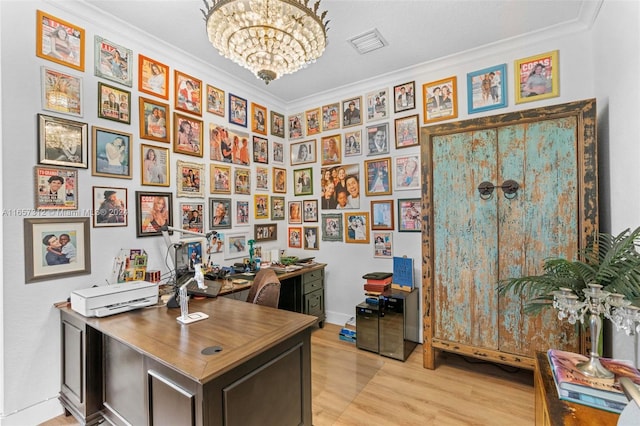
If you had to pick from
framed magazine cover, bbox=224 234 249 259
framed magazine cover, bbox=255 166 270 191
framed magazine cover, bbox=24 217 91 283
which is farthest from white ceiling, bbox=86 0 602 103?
framed magazine cover, bbox=224 234 249 259

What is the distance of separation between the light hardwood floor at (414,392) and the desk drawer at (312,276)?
0.82 m

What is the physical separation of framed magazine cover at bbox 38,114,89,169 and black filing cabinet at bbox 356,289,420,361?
2.86m

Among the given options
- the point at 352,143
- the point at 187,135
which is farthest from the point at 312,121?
the point at 187,135

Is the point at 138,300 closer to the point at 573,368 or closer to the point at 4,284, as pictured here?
the point at 4,284

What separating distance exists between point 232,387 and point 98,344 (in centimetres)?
123

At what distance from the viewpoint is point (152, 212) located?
2.68 meters

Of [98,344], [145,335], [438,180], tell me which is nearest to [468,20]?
[438,180]

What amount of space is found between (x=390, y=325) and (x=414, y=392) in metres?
0.67

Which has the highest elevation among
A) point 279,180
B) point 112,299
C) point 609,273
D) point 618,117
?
point 618,117

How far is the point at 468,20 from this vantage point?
8.20 ft

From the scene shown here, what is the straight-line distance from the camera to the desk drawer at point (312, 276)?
353cm

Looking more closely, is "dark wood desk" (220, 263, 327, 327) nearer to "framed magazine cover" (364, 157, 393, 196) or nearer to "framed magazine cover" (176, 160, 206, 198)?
"framed magazine cover" (364, 157, 393, 196)

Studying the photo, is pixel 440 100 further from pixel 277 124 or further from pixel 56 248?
pixel 56 248

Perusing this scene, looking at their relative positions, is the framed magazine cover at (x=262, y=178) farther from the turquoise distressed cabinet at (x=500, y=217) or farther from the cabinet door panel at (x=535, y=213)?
the cabinet door panel at (x=535, y=213)
